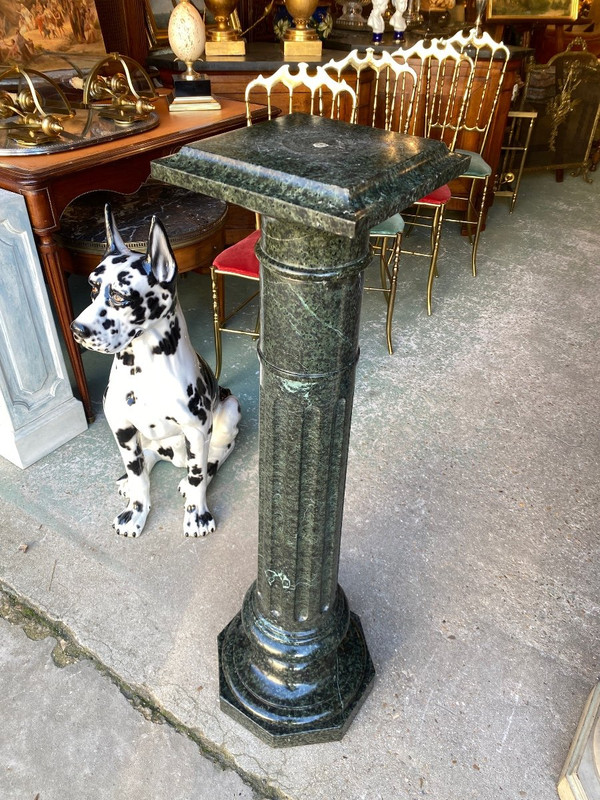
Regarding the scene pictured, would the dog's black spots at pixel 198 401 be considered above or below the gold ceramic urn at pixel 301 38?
below

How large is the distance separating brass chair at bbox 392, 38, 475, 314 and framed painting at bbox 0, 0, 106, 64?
5.29 ft

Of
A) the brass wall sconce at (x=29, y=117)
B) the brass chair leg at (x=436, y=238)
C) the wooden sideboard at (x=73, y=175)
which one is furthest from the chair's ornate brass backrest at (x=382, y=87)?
the brass wall sconce at (x=29, y=117)

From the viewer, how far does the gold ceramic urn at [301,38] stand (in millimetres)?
3703

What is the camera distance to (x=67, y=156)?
2.19 meters

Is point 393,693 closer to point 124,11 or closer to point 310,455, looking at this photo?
point 310,455

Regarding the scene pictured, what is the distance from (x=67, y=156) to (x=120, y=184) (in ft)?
0.88

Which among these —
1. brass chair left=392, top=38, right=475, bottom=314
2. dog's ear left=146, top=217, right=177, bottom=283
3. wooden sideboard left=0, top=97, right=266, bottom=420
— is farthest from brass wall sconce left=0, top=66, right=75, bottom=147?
brass chair left=392, top=38, right=475, bottom=314

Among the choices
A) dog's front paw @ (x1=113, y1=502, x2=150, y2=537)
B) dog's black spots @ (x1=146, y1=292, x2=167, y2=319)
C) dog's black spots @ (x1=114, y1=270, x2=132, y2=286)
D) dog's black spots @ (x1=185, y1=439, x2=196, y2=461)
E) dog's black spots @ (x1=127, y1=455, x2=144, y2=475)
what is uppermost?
dog's black spots @ (x1=114, y1=270, x2=132, y2=286)

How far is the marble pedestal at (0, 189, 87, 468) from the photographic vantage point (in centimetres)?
212

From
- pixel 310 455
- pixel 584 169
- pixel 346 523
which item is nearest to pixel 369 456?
pixel 346 523

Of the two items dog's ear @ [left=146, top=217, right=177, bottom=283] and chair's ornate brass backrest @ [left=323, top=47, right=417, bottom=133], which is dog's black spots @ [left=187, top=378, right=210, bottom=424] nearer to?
dog's ear @ [left=146, top=217, right=177, bottom=283]

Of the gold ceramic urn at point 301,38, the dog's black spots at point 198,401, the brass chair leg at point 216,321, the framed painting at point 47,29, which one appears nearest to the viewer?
the dog's black spots at point 198,401

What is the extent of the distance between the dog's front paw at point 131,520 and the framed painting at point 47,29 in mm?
2210

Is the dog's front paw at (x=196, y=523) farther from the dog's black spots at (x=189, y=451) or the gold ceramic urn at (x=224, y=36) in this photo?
the gold ceramic urn at (x=224, y=36)
